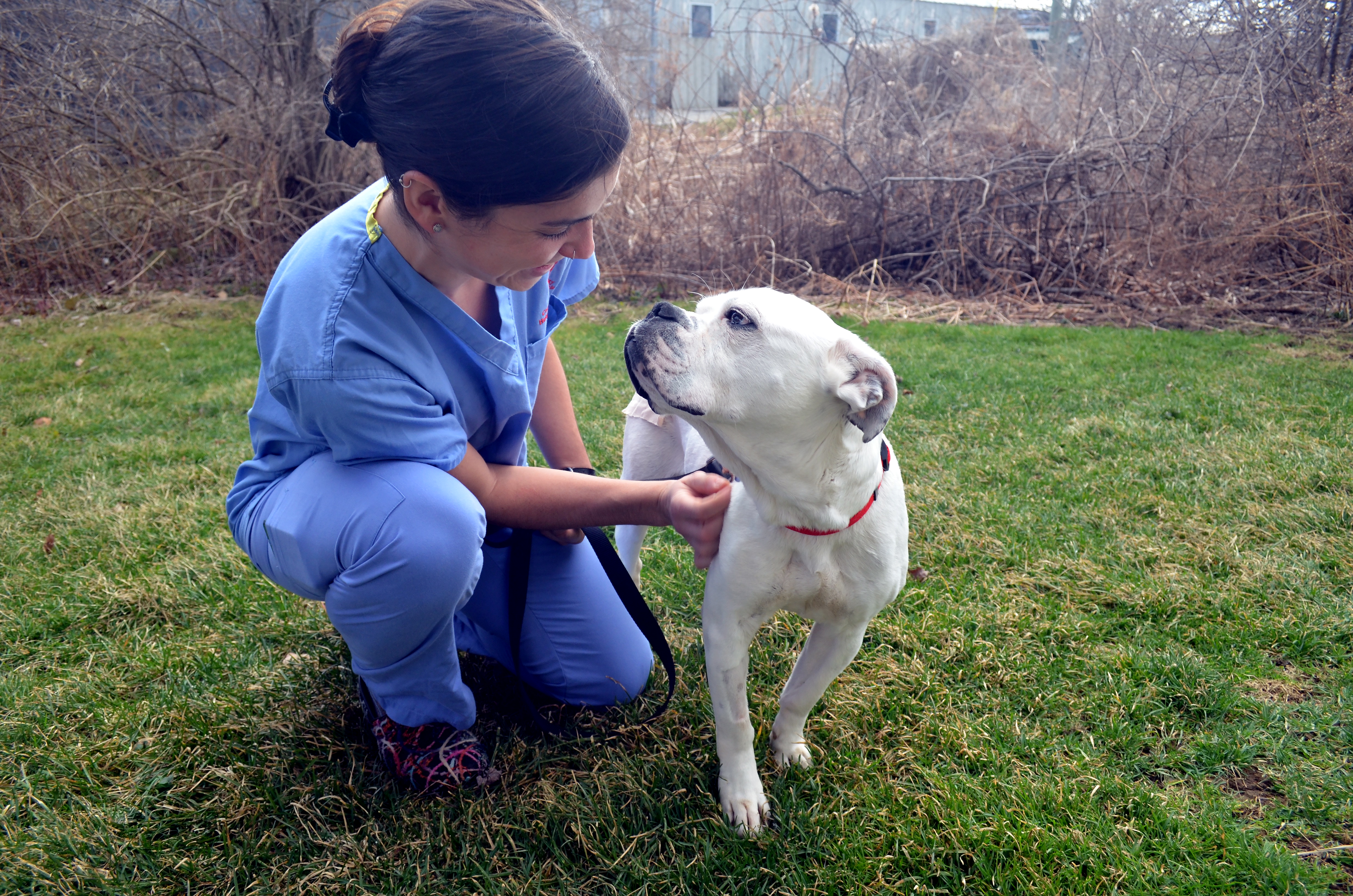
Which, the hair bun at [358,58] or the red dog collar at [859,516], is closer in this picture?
the hair bun at [358,58]

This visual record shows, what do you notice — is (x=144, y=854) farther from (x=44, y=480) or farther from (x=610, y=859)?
(x=44, y=480)

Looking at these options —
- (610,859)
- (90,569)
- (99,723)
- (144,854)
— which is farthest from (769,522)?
(90,569)

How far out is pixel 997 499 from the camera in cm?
328

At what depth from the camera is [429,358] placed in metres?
1.85

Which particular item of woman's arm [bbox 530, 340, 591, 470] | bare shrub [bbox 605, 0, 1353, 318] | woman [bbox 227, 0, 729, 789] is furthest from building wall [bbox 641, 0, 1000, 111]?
woman [bbox 227, 0, 729, 789]

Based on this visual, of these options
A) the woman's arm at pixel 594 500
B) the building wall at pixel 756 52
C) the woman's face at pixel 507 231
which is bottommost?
the woman's arm at pixel 594 500

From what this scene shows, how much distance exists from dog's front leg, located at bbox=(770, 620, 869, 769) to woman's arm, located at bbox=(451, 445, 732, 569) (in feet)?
1.05

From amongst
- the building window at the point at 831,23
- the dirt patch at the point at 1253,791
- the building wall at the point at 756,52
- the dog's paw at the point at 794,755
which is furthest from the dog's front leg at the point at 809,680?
the building window at the point at 831,23

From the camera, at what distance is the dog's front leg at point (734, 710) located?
1800mm

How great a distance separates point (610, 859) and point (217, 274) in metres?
7.41

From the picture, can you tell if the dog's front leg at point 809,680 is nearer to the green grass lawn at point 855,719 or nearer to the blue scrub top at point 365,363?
the green grass lawn at point 855,719

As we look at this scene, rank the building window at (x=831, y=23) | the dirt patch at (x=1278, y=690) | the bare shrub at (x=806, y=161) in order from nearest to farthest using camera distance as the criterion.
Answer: the dirt patch at (x=1278, y=690) < the bare shrub at (x=806, y=161) < the building window at (x=831, y=23)

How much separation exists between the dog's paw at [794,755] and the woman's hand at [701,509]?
19.6 inches

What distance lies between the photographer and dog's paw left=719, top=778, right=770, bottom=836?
181 cm
